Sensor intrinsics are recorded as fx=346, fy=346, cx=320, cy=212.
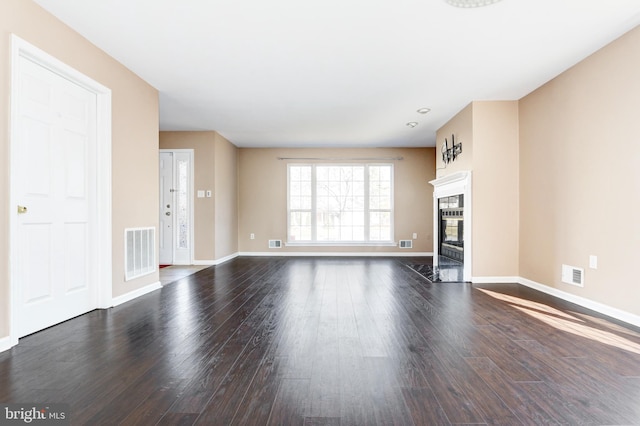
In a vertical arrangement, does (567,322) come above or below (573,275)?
below

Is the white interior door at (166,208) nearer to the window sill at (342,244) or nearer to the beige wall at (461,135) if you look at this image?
the window sill at (342,244)

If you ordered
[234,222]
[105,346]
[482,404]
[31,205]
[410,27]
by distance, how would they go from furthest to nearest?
1. [234,222]
2. [410,27]
3. [31,205]
4. [105,346]
5. [482,404]

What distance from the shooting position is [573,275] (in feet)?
12.0

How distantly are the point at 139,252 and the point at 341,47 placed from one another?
3.09 m

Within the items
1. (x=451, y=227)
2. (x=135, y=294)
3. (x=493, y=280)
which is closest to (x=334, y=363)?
(x=135, y=294)

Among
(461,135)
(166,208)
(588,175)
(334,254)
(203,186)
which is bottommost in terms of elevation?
(334,254)

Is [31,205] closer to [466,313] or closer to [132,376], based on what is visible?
[132,376]

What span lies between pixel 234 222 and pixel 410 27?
589cm

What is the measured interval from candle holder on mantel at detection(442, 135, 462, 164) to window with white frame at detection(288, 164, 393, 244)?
83.2 inches

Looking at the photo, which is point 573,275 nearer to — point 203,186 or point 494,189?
point 494,189

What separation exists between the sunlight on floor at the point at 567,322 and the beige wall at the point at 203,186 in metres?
4.90

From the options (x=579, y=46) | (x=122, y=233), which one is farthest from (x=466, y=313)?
(x=122, y=233)

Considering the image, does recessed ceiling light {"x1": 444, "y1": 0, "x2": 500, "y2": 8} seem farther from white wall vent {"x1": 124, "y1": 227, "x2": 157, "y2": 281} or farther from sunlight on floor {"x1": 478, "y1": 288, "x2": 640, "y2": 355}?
white wall vent {"x1": 124, "y1": 227, "x2": 157, "y2": 281}

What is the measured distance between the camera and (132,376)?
1.94 metres
